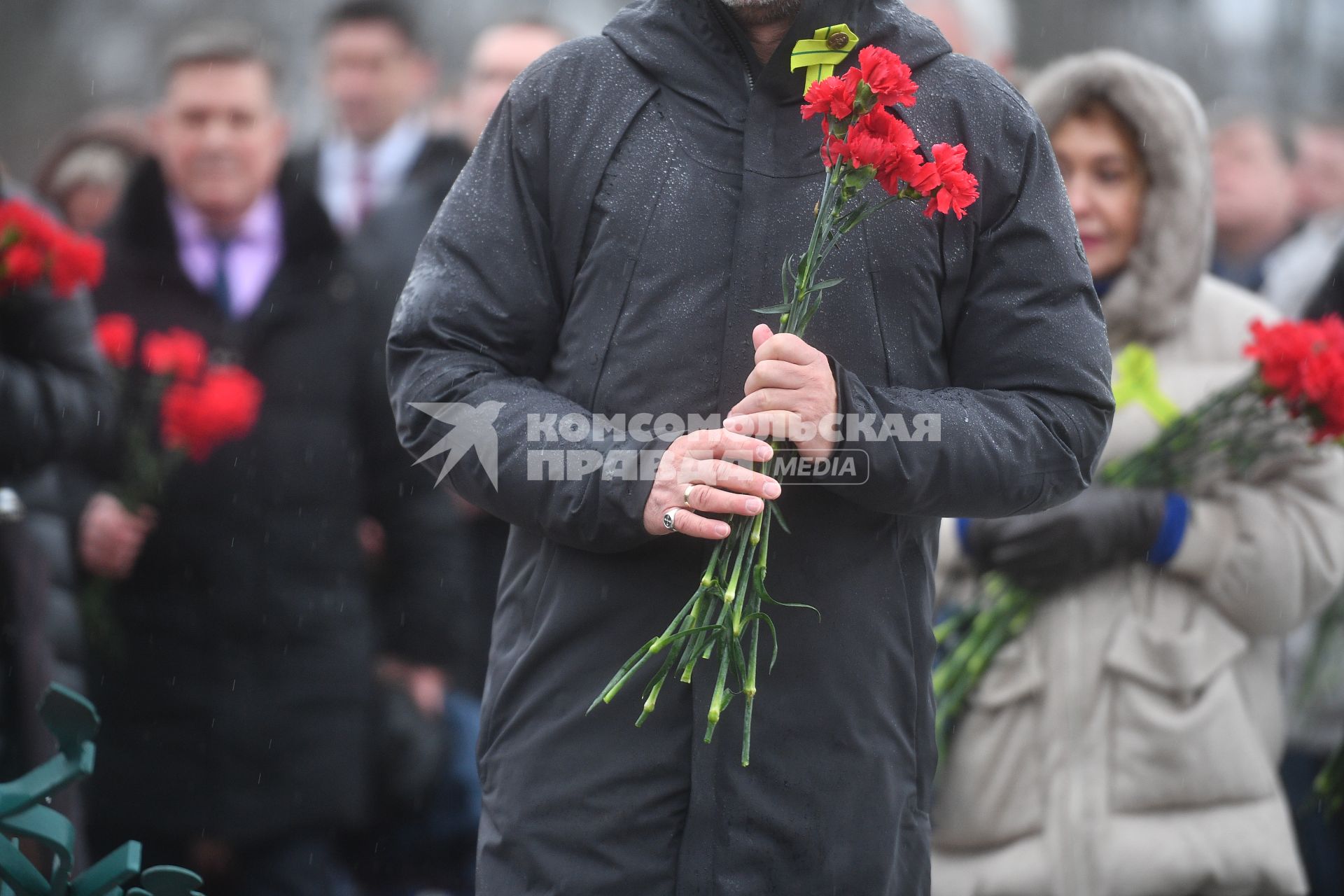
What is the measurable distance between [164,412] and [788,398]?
2.71 meters

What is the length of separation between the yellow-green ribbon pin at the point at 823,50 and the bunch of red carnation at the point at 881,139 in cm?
14

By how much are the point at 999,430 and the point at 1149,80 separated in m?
2.02

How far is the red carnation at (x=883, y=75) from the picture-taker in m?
2.44

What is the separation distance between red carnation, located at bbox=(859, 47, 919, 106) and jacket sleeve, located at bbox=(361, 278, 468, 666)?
279cm

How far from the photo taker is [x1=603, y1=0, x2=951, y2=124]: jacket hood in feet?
9.01

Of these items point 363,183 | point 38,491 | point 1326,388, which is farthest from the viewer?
point 363,183

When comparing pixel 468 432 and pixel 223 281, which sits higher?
pixel 468 432

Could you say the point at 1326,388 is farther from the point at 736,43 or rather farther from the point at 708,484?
the point at 708,484

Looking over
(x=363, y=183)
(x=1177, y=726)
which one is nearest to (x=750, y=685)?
(x=1177, y=726)

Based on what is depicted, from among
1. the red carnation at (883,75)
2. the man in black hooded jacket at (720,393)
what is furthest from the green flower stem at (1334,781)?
the red carnation at (883,75)

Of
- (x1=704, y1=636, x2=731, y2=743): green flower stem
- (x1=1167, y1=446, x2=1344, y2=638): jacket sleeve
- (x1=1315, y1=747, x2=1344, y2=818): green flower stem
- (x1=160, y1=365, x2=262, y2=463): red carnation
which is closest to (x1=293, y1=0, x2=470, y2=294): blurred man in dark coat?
(x1=160, y1=365, x2=262, y2=463): red carnation

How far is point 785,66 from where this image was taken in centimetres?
273

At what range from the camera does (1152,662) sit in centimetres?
401

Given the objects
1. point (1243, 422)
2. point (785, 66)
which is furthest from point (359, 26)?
point (785, 66)
